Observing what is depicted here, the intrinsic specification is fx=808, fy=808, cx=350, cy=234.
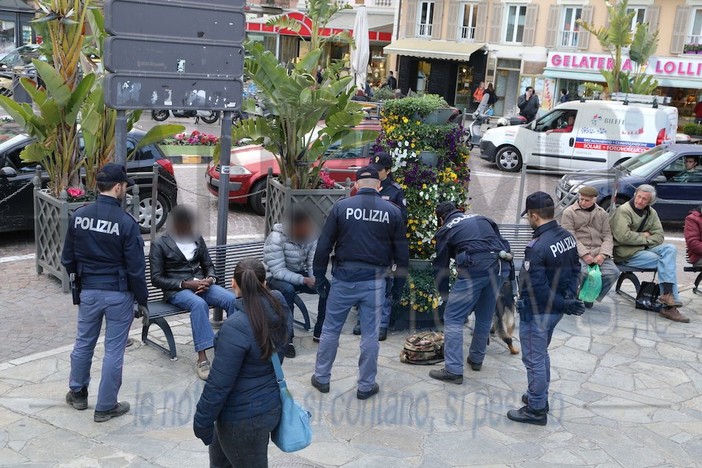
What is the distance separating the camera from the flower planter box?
8.82 meters

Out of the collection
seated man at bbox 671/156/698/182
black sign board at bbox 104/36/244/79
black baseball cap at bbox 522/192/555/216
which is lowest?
seated man at bbox 671/156/698/182

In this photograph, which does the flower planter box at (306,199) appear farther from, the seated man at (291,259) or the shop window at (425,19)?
the shop window at (425,19)

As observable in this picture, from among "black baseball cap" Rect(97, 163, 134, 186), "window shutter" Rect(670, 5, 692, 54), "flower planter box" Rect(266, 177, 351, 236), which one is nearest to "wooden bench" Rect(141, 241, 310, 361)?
"flower planter box" Rect(266, 177, 351, 236)

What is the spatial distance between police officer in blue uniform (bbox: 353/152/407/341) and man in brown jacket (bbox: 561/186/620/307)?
2057mm

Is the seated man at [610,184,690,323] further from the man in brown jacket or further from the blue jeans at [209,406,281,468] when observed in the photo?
the blue jeans at [209,406,281,468]

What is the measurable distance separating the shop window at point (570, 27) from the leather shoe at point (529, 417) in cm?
3069

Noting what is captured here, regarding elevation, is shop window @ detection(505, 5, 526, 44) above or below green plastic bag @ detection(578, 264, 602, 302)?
above

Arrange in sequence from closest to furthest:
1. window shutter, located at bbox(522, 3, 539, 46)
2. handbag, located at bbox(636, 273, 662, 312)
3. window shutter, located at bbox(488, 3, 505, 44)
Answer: handbag, located at bbox(636, 273, 662, 312) → window shutter, located at bbox(522, 3, 539, 46) → window shutter, located at bbox(488, 3, 505, 44)

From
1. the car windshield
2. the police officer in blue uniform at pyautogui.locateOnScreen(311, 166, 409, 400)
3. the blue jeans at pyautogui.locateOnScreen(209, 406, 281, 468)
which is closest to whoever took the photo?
the blue jeans at pyautogui.locateOnScreen(209, 406, 281, 468)

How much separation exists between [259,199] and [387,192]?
19.9 ft

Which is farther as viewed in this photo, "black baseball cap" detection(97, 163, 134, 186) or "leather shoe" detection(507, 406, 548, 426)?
"leather shoe" detection(507, 406, 548, 426)

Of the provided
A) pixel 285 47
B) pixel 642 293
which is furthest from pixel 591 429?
pixel 285 47

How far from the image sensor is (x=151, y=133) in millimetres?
9469

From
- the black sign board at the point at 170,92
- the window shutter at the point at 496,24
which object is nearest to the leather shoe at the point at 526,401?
the black sign board at the point at 170,92
